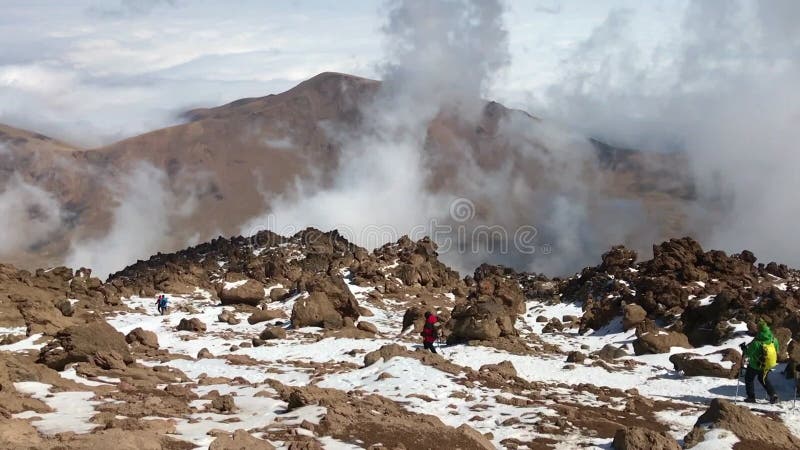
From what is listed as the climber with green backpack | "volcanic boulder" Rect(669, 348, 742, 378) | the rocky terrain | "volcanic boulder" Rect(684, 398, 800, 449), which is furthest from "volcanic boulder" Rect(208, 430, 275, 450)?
"volcanic boulder" Rect(669, 348, 742, 378)

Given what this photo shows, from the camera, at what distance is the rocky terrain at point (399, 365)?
14.2 metres

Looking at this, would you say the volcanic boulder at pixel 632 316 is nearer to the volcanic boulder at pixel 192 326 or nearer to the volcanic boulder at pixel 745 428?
the volcanic boulder at pixel 745 428

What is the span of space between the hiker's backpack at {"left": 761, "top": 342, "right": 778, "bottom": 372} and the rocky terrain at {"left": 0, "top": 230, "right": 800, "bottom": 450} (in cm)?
94

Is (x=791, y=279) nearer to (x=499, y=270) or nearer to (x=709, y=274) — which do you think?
(x=709, y=274)

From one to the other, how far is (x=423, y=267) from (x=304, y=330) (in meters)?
23.0

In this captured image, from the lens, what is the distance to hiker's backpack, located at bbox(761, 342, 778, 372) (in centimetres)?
1753

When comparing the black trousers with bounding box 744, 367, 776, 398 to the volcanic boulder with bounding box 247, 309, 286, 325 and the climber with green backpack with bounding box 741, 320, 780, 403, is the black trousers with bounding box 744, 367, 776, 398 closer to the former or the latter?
the climber with green backpack with bounding box 741, 320, 780, 403

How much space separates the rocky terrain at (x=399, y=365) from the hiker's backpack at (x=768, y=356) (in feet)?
3.09

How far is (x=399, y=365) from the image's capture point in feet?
→ 70.0

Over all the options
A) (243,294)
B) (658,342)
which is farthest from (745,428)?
(243,294)

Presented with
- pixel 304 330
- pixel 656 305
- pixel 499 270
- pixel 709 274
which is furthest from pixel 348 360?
pixel 499 270

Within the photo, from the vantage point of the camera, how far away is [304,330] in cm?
3325

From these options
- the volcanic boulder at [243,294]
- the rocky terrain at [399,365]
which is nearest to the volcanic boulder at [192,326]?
the rocky terrain at [399,365]

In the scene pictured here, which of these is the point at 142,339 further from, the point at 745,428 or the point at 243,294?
the point at 745,428
